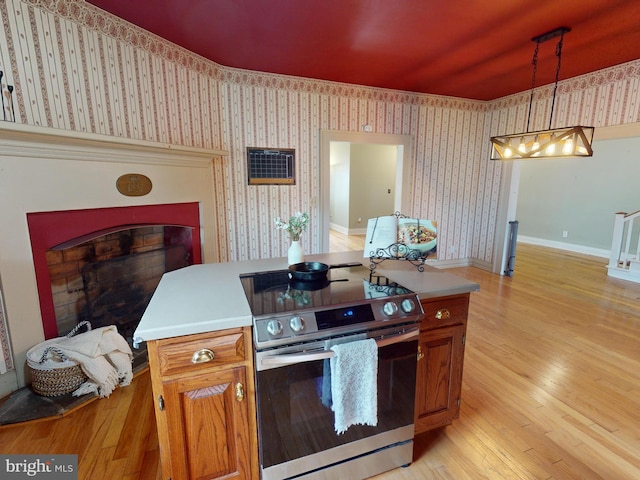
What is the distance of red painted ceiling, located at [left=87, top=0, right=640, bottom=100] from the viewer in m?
2.21

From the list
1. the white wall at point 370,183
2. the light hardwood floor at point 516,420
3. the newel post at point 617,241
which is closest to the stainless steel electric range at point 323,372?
the light hardwood floor at point 516,420

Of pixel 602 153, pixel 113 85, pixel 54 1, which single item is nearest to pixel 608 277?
pixel 602 153

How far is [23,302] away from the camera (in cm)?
197

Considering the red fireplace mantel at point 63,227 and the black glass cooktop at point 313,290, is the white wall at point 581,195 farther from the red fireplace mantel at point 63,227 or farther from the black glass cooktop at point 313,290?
the red fireplace mantel at point 63,227

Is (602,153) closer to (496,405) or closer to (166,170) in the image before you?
(496,405)

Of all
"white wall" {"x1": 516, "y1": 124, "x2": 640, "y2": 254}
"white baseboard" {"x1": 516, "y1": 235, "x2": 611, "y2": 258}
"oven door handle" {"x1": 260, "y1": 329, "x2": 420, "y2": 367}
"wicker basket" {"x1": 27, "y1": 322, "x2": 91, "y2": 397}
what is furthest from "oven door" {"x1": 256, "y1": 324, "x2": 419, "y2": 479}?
"white baseboard" {"x1": 516, "y1": 235, "x2": 611, "y2": 258}

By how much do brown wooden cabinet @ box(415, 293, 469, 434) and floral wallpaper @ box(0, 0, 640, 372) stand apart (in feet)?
8.44

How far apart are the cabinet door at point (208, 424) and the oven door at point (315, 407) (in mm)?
86

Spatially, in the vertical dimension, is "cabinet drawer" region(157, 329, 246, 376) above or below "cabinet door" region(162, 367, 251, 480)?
above

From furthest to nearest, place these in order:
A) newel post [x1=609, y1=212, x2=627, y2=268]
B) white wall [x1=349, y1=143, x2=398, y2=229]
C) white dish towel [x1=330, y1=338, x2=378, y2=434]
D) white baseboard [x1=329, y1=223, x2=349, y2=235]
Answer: white baseboard [x1=329, y1=223, x2=349, y2=235]
white wall [x1=349, y1=143, x2=398, y2=229]
newel post [x1=609, y1=212, x2=627, y2=268]
white dish towel [x1=330, y1=338, x2=378, y2=434]

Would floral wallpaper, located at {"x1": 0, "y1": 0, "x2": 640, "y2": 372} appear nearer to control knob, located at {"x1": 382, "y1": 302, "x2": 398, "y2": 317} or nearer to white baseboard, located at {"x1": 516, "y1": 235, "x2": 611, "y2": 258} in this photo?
control knob, located at {"x1": 382, "y1": 302, "x2": 398, "y2": 317}

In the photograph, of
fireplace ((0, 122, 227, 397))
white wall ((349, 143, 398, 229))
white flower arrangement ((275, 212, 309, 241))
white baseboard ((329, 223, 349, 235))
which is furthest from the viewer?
white baseboard ((329, 223, 349, 235))

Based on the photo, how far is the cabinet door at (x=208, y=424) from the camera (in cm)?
117

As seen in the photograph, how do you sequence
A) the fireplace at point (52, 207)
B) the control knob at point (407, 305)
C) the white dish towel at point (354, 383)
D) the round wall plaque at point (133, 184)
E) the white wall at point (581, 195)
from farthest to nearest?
the white wall at point (581, 195) → the round wall plaque at point (133, 184) → the fireplace at point (52, 207) → the control knob at point (407, 305) → the white dish towel at point (354, 383)
